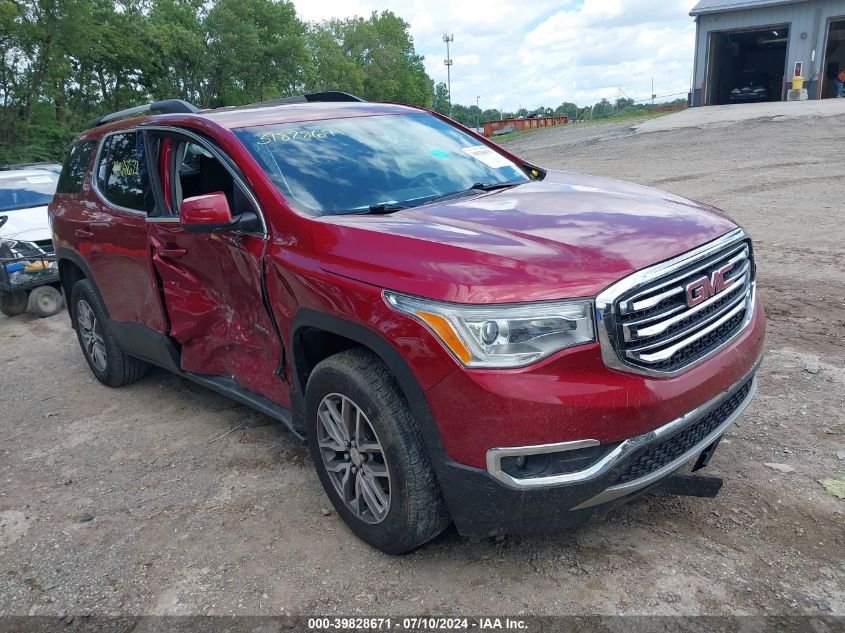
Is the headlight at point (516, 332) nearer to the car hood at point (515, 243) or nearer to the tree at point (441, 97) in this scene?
the car hood at point (515, 243)

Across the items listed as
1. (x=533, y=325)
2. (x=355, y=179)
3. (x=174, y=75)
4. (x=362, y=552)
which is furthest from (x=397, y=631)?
(x=174, y=75)

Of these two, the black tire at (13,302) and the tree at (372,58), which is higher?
the tree at (372,58)

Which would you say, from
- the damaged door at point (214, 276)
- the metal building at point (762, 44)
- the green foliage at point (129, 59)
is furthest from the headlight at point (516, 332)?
the metal building at point (762, 44)

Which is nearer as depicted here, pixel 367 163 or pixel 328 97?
pixel 367 163

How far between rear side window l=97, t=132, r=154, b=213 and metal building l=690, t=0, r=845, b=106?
1370 inches

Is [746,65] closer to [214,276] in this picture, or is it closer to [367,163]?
[367,163]

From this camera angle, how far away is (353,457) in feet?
9.83

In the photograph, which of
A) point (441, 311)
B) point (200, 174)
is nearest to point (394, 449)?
point (441, 311)

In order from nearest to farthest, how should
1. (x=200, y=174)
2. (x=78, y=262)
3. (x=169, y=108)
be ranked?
(x=200, y=174), (x=169, y=108), (x=78, y=262)

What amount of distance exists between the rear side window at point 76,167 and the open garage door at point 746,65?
3544 centimetres

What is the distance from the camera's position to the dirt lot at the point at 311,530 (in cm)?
274

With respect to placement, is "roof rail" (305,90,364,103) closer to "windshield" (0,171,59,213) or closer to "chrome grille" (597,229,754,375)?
"chrome grille" (597,229,754,375)

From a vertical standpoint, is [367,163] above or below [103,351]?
above

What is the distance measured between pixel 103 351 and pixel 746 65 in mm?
43742
